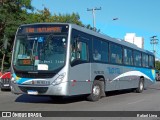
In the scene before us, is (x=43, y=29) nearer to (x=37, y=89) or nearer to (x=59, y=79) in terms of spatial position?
(x=59, y=79)

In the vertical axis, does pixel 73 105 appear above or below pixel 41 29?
below

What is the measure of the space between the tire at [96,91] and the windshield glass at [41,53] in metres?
2.88

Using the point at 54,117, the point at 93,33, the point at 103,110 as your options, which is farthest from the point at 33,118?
the point at 93,33

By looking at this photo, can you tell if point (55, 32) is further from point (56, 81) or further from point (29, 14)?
point (29, 14)

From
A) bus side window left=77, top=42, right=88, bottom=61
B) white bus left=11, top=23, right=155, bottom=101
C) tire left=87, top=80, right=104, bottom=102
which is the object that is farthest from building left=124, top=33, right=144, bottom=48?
bus side window left=77, top=42, right=88, bottom=61

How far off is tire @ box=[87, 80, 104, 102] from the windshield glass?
9.44 feet

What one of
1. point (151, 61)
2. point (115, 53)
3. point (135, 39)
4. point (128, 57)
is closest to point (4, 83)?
point (115, 53)

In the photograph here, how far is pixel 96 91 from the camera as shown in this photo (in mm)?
15969

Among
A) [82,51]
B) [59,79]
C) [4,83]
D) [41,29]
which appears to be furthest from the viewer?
[4,83]

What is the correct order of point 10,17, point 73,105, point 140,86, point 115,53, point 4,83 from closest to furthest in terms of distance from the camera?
point 73,105 < point 115,53 < point 4,83 < point 140,86 < point 10,17

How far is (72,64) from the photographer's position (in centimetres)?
1370

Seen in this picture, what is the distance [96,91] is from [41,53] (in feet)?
11.9

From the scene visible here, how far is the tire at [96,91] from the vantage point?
15645 millimetres

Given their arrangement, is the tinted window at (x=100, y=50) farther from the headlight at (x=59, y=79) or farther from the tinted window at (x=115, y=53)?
the headlight at (x=59, y=79)
